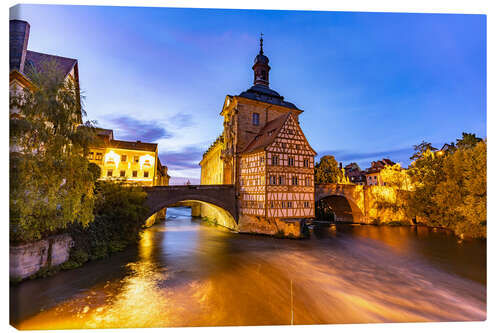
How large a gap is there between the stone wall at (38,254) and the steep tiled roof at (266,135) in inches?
435

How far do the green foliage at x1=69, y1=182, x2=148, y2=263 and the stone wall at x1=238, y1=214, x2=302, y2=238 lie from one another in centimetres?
720

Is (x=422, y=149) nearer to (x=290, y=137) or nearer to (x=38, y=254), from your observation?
(x=290, y=137)

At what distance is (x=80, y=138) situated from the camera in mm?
5902

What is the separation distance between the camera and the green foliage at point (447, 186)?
1012 cm

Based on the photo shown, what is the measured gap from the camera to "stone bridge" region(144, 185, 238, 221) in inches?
572

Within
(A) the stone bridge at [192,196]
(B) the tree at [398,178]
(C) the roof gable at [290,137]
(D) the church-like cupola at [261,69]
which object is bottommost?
(A) the stone bridge at [192,196]

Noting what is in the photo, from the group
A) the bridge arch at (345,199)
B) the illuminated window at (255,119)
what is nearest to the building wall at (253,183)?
the illuminated window at (255,119)

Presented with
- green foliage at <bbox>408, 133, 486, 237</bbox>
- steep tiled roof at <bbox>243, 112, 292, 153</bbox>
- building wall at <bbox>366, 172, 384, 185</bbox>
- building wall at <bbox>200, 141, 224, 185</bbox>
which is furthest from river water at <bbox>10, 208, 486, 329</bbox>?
building wall at <bbox>366, 172, 384, 185</bbox>

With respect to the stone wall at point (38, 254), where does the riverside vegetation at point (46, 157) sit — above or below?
above

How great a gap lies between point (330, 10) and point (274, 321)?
285 inches

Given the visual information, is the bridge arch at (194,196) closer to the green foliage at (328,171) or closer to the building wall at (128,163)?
the building wall at (128,163)

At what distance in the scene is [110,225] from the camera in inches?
421

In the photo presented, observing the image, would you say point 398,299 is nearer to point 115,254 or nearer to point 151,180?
point 115,254
